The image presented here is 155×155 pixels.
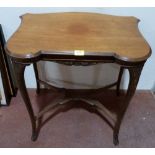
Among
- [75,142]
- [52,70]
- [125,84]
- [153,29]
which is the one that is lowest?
[75,142]

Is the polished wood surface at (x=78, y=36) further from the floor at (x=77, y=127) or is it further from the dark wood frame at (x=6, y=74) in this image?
the floor at (x=77, y=127)

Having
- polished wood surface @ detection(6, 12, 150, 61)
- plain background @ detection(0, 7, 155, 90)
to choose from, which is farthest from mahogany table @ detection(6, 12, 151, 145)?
plain background @ detection(0, 7, 155, 90)

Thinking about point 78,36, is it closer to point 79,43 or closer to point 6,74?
point 79,43

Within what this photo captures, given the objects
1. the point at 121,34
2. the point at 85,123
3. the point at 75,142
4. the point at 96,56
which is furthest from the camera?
the point at 85,123

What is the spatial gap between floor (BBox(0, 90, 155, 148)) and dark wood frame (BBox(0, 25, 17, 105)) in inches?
2.4

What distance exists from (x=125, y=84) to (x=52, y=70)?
565 millimetres

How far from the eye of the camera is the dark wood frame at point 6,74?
1393 mm

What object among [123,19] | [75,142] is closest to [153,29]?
[123,19]

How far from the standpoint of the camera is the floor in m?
1.34

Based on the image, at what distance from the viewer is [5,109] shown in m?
1.54

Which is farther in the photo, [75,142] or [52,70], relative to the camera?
[52,70]

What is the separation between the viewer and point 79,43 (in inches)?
37.9

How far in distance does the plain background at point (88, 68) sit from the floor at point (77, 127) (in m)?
0.14

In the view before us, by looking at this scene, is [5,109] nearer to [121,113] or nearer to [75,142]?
[75,142]
